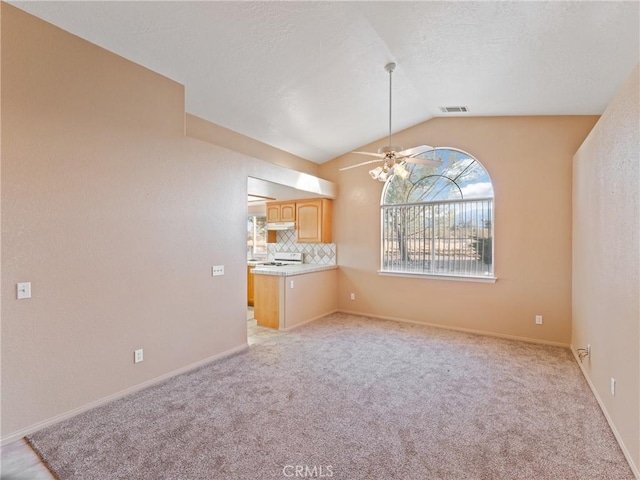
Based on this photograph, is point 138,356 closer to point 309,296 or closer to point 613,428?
point 309,296

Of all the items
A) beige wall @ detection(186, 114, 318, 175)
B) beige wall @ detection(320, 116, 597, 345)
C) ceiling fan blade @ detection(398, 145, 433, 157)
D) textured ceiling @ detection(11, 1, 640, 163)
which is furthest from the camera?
beige wall @ detection(320, 116, 597, 345)

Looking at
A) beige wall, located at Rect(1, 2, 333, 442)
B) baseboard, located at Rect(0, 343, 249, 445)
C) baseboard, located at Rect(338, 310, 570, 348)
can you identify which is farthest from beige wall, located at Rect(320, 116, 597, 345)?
beige wall, located at Rect(1, 2, 333, 442)

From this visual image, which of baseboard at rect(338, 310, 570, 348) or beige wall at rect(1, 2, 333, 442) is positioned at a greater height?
beige wall at rect(1, 2, 333, 442)

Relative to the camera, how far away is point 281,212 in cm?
628

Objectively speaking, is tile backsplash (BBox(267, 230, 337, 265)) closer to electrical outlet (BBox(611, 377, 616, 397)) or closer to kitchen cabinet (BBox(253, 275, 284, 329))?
kitchen cabinet (BBox(253, 275, 284, 329))

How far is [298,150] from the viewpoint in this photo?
5352mm

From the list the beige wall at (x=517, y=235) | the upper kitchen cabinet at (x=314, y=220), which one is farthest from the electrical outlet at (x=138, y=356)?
the beige wall at (x=517, y=235)

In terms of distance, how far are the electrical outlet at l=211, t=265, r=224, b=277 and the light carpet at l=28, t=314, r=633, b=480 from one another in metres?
0.98

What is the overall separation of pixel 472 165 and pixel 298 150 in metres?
2.76

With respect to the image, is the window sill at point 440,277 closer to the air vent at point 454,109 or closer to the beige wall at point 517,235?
the beige wall at point 517,235

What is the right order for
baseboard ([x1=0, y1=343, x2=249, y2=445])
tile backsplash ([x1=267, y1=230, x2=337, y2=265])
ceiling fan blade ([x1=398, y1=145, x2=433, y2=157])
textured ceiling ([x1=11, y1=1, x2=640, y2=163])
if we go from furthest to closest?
tile backsplash ([x1=267, y1=230, x2=337, y2=265]) < ceiling fan blade ([x1=398, y1=145, x2=433, y2=157]) < textured ceiling ([x1=11, y1=1, x2=640, y2=163]) < baseboard ([x1=0, y1=343, x2=249, y2=445])

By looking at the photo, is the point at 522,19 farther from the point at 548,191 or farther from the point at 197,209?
the point at 197,209

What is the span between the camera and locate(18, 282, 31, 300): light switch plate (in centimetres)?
220

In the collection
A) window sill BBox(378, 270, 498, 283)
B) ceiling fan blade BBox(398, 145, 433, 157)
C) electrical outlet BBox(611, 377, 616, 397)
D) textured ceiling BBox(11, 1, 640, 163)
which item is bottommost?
electrical outlet BBox(611, 377, 616, 397)
